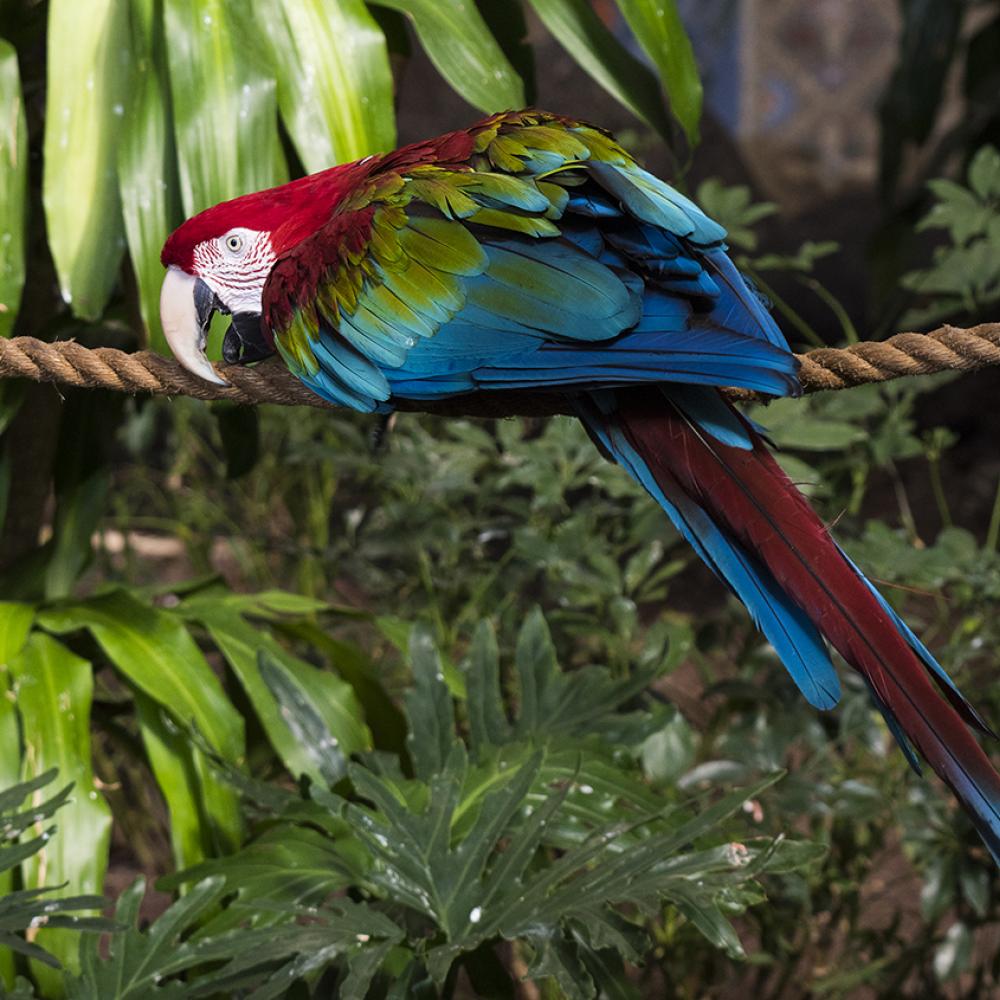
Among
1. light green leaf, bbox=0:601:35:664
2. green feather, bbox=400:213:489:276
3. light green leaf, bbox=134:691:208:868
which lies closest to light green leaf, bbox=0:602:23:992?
light green leaf, bbox=0:601:35:664

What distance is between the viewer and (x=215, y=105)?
0.88 m

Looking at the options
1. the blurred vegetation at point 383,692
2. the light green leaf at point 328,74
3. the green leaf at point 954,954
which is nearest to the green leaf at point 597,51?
the blurred vegetation at point 383,692

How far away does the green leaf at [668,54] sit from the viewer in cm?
95

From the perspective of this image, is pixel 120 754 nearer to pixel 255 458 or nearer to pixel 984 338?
pixel 255 458

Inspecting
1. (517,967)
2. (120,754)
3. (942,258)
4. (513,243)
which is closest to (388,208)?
(513,243)

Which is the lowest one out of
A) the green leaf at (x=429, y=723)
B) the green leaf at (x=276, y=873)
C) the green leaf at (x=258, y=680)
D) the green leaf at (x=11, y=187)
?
the green leaf at (x=258, y=680)

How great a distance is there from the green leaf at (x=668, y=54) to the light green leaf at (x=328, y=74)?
0.20 meters

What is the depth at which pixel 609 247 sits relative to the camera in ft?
2.19

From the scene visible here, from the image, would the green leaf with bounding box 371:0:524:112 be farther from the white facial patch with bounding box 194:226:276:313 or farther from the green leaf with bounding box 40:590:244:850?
the green leaf with bounding box 40:590:244:850

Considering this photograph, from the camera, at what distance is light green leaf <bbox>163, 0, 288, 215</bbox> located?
879 mm

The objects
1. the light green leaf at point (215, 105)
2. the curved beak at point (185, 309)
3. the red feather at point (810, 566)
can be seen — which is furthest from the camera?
the light green leaf at point (215, 105)

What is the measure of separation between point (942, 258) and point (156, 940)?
942 millimetres

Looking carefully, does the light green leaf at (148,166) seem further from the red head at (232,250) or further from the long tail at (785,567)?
the long tail at (785,567)

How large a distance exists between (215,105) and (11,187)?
0.52 ft
